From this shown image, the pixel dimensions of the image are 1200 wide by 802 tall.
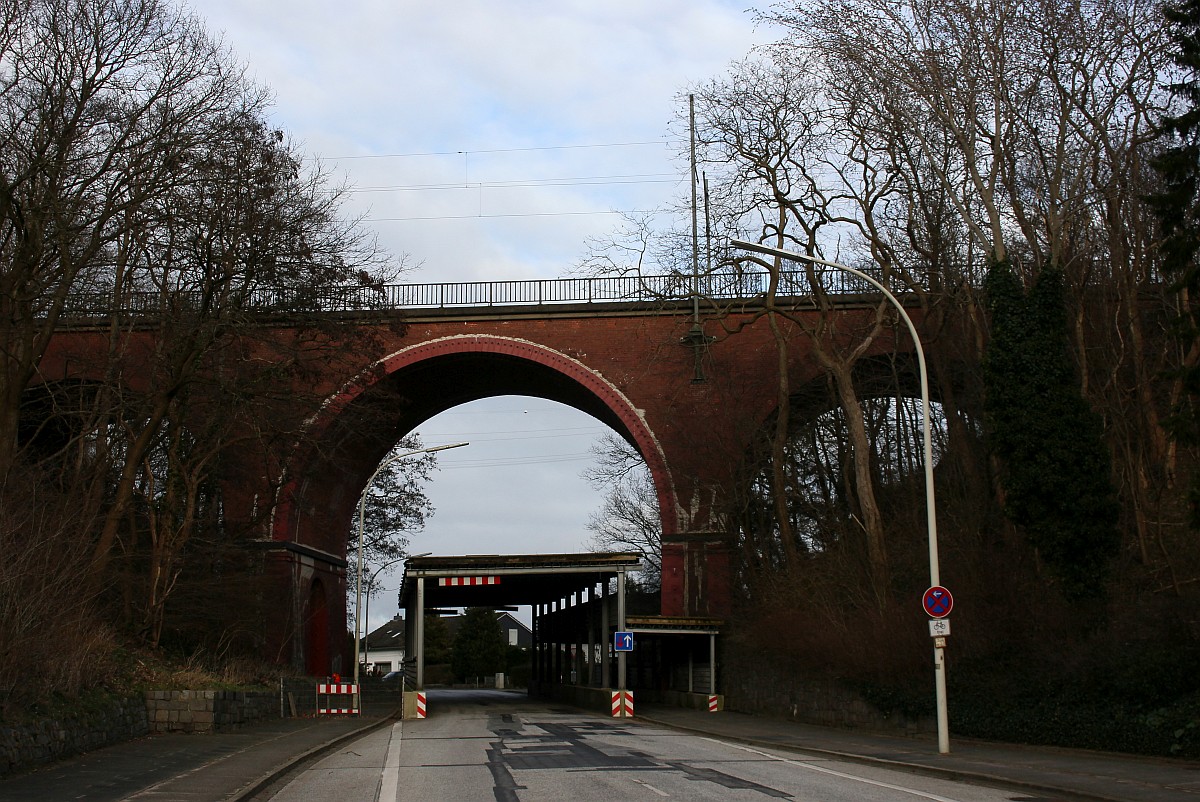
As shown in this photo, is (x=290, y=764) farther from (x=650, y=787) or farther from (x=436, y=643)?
(x=436, y=643)

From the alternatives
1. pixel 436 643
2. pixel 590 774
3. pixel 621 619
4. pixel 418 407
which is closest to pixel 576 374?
pixel 418 407

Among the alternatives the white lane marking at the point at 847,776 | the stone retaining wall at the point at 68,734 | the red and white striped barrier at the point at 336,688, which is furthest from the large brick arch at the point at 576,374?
the stone retaining wall at the point at 68,734

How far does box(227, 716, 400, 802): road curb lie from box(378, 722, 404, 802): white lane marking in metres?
0.90

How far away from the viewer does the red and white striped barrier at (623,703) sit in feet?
104

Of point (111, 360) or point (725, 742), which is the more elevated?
point (111, 360)

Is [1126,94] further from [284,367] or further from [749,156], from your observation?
[284,367]

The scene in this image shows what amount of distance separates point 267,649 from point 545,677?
2731 centimetres

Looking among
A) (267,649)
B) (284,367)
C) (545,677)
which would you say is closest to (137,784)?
(284,367)

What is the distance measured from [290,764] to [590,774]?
445 cm

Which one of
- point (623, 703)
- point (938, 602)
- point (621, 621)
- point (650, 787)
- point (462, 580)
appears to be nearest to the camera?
point (650, 787)

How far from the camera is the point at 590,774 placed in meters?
15.0

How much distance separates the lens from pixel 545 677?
62.5 meters

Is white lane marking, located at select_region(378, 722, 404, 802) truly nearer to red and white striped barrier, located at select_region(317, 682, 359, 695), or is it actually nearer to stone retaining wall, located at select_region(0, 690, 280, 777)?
stone retaining wall, located at select_region(0, 690, 280, 777)

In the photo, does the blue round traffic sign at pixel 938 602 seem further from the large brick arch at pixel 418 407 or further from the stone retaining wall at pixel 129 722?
the large brick arch at pixel 418 407
